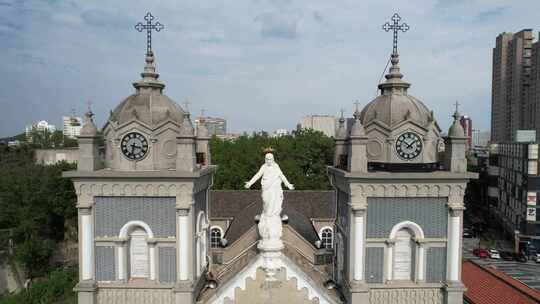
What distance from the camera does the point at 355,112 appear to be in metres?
14.8

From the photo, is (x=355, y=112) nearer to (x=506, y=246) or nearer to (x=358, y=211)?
(x=358, y=211)

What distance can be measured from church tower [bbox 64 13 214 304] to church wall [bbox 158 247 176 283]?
0.04 metres

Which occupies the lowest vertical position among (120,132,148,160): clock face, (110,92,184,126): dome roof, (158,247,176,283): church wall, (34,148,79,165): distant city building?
(158,247,176,283): church wall

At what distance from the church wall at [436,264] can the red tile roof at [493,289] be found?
18.3ft

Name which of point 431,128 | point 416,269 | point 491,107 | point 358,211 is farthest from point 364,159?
point 491,107

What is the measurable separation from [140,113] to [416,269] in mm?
11883

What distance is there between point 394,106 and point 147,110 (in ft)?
31.0

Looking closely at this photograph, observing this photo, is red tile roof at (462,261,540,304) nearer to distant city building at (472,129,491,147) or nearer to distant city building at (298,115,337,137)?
distant city building at (298,115,337,137)

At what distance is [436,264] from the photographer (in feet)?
46.9

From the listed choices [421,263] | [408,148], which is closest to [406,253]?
[421,263]

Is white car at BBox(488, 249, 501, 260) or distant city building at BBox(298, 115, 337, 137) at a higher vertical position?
distant city building at BBox(298, 115, 337, 137)

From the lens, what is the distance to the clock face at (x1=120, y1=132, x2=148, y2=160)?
47.2ft

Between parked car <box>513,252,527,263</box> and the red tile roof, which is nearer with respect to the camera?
the red tile roof

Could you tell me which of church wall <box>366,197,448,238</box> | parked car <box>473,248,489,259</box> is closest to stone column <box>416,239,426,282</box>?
church wall <box>366,197,448,238</box>
